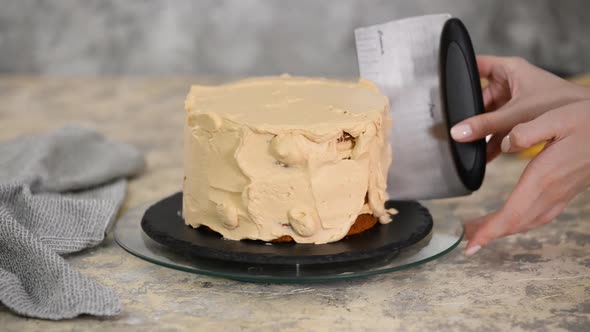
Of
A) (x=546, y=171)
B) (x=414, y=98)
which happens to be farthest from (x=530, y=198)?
(x=414, y=98)

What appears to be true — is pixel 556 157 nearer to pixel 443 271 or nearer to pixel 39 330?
pixel 443 271

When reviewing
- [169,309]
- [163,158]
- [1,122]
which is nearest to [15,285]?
[169,309]

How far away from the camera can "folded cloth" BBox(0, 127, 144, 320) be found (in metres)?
1.04

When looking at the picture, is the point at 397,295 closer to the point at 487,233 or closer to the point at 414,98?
the point at 487,233

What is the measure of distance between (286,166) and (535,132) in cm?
34

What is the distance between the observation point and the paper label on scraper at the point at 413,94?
1.38 m

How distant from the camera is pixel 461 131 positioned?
126 centimetres

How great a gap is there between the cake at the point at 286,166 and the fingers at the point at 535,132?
0.19 meters

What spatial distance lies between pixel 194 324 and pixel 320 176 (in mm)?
264

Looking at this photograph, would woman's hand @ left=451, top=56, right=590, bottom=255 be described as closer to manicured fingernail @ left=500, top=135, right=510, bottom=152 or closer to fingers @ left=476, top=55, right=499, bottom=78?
manicured fingernail @ left=500, top=135, right=510, bottom=152

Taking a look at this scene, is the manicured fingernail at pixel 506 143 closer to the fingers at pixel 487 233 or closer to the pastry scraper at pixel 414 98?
the fingers at pixel 487 233

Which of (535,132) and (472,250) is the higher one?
(535,132)

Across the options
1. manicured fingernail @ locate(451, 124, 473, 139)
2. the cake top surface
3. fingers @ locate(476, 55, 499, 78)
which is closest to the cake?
the cake top surface

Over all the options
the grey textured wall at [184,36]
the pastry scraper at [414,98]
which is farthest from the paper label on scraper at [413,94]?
the grey textured wall at [184,36]
